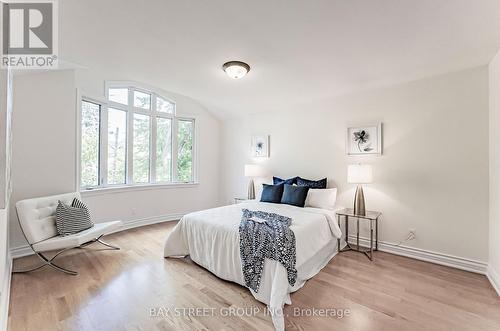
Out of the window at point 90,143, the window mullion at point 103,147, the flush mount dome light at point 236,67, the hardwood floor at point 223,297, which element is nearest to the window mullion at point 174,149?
the window mullion at point 103,147

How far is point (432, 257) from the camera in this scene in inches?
112

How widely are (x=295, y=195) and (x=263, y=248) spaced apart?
60.0 inches

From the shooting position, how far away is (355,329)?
1678 millimetres

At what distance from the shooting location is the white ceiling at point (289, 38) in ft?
6.19

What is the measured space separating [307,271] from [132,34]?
317 centimetres

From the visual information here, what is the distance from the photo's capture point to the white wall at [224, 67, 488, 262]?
2.60m

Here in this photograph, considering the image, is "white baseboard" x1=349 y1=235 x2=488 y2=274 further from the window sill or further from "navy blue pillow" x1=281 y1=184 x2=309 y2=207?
the window sill

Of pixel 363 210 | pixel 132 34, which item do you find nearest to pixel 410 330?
pixel 363 210

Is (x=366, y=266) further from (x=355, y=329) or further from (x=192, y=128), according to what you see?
(x=192, y=128)

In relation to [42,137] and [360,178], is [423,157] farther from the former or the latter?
[42,137]

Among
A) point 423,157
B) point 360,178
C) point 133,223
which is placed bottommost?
point 133,223

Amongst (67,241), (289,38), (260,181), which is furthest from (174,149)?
(289,38)

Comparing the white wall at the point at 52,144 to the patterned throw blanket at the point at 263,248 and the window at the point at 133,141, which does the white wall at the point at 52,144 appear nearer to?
the window at the point at 133,141

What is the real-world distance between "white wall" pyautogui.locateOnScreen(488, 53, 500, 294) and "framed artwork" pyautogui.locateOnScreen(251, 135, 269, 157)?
3.11m
